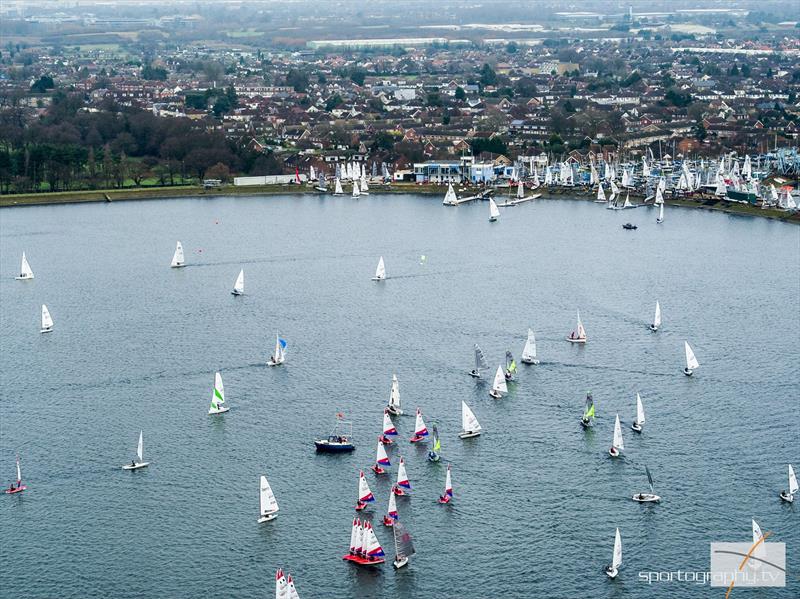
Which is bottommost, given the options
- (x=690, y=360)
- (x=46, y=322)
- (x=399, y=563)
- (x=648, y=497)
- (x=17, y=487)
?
(x=46, y=322)

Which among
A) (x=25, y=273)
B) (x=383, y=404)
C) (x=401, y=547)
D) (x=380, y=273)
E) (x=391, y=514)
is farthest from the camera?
(x=25, y=273)

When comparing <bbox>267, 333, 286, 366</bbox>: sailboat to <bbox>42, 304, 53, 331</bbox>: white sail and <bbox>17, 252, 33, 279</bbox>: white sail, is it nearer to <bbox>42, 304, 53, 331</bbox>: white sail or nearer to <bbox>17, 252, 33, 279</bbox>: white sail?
<bbox>42, 304, 53, 331</bbox>: white sail

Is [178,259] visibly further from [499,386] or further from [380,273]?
[499,386]

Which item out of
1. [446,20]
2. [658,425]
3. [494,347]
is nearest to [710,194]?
[494,347]

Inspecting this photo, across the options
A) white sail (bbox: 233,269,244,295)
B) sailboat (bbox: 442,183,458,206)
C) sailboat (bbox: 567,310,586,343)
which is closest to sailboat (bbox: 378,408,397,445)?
sailboat (bbox: 567,310,586,343)

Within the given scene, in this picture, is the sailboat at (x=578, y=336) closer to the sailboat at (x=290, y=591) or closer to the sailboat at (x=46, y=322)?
the sailboat at (x=46, y=322)

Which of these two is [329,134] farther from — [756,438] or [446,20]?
[446,20]

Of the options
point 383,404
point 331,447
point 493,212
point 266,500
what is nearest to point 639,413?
point 383,404
